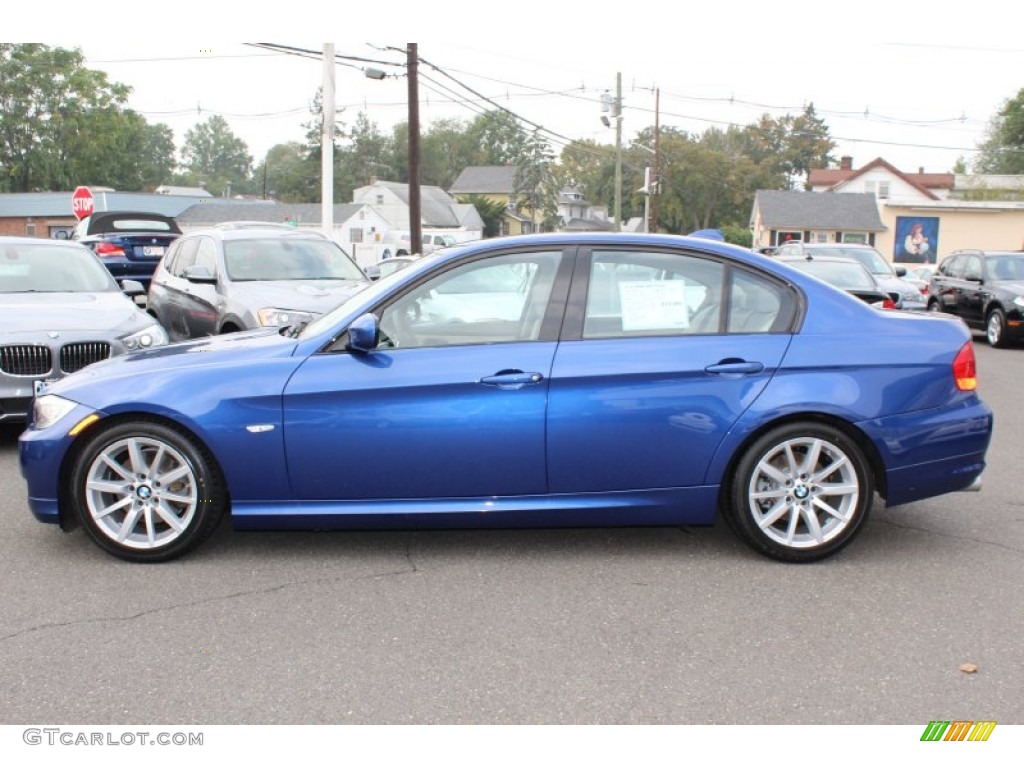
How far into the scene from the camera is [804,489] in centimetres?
459

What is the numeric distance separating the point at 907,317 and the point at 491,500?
Result: 2331mm

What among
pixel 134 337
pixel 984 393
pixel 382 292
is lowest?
pixel 984 393

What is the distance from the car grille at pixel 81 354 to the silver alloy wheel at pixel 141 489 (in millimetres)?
2799

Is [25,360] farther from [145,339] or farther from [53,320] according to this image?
[145,339]

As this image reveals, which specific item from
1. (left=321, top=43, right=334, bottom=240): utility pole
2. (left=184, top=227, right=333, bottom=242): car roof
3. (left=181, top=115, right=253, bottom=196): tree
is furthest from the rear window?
(left=181, top=115, right=253, bottom=196): tree

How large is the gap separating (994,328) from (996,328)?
0.09m

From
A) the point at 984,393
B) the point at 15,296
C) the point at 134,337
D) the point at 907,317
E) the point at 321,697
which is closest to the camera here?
→ the point at 321,697

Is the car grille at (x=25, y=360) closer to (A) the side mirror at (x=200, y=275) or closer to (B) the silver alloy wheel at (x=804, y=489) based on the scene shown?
(A) the side mirror at (x=200, y=275)

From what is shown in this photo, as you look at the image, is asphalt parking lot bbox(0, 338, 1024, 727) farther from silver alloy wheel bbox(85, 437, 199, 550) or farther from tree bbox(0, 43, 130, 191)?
tree bbox(0, 43, 130, 191)

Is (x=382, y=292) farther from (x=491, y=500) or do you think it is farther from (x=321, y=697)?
(x=321, y=697)

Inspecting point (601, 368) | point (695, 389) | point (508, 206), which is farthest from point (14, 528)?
point (508, 206)

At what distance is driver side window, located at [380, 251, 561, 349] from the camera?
15.3ft

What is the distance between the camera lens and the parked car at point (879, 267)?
601 inches

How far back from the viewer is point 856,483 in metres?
4.59
